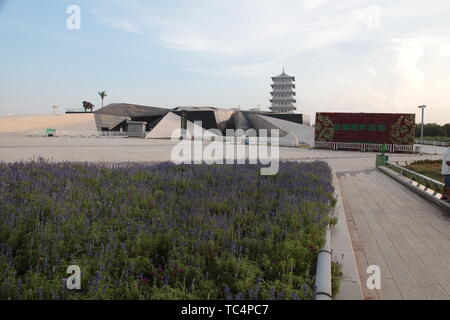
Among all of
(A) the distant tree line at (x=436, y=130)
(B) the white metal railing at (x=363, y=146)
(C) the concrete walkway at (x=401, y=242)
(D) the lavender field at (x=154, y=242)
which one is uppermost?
(A) the distant tree line at (x=436, y=130)

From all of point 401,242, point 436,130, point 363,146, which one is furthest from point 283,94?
point 401,242

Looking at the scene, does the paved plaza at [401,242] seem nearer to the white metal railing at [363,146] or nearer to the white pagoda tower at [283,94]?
the white metal railing at [363,146]

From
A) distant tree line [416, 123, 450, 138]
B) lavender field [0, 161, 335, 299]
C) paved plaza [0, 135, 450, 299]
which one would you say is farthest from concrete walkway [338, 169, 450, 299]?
distant tree line [416, 123, 450, 138]

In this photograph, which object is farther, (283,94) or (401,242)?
(283,94)

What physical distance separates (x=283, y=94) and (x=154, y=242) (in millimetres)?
89751

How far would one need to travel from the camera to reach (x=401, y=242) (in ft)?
16.9

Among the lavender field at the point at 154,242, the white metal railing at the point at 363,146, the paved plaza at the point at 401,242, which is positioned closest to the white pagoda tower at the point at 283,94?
the white metal railing at the point at 363,146

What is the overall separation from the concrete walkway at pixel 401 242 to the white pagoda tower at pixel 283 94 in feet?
265

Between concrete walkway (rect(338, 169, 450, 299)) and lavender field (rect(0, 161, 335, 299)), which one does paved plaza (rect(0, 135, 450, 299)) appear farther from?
lavender field (rect(0, 161, 335, 299))

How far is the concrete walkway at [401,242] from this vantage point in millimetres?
3609

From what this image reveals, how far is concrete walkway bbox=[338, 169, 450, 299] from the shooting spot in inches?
142

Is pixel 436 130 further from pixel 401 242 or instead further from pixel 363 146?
pixel 401 242

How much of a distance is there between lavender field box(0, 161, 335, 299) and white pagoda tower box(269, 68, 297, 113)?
85.0 m
